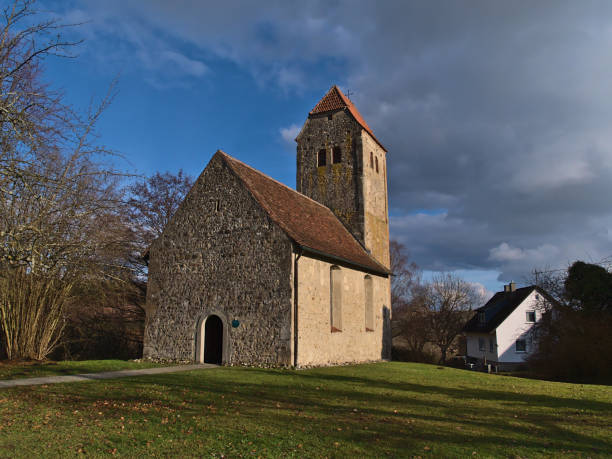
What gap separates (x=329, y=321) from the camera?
1833cm

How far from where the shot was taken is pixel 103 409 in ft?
26.8

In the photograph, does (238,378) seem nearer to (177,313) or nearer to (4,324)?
(177,313)

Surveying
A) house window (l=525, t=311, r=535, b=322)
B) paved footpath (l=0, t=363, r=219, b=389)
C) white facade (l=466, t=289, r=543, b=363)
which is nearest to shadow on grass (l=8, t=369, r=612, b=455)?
paved footpath (l=0, t=363, r=219, b=389)

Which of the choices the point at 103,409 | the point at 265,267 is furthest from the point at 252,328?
the point at 103,409

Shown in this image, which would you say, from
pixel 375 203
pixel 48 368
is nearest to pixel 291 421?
pixel 48 368

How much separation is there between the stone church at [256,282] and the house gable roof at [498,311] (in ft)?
59.5

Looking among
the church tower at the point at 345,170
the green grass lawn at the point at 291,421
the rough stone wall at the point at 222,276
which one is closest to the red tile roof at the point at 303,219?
the rough stone wall at the point at 222,276

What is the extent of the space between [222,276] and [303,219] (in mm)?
4670

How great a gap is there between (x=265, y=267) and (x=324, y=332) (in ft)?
11.6

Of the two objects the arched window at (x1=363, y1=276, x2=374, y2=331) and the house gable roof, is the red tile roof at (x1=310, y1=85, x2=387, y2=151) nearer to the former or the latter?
the arched window at (x1=363, y1=276, x2=374, y2=331)

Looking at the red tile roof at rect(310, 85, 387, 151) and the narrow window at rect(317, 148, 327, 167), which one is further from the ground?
the red tile roof at rect(310, 85, 387, 151)

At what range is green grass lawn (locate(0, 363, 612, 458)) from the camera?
6051mm

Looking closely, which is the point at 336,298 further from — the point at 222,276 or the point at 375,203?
the point at 375,203

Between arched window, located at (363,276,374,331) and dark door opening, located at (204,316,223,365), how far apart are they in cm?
761
